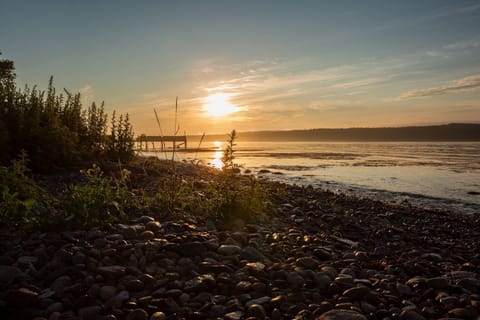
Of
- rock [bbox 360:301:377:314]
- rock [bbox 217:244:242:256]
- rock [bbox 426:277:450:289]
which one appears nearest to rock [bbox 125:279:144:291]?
rock [bbox 217:244:242:256]

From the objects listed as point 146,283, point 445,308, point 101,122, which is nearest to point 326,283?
point 445,308

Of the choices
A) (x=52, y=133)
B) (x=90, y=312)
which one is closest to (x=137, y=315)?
(x=90, y=312)

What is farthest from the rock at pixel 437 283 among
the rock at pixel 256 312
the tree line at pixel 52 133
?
the tree line at pixel 52 133

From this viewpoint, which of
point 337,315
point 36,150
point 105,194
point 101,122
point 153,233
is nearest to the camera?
point 337,315

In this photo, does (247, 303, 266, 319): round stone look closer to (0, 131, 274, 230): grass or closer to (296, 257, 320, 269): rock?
(296, 257, 320, 269): rock

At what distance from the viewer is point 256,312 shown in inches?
140

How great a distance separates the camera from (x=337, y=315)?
3.51 m

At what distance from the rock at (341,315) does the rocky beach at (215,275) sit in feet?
0.03

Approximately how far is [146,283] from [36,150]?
30.2ft

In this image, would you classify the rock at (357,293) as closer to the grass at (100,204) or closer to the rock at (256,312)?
the rock at (256,312)

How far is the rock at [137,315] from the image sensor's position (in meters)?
3.38

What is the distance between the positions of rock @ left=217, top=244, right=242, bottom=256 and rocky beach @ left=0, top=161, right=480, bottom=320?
0.02 m

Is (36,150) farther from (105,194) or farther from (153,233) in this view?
(153,233)

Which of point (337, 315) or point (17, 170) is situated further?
point (17, 170)
